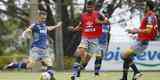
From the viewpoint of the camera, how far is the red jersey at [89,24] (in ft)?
53.1

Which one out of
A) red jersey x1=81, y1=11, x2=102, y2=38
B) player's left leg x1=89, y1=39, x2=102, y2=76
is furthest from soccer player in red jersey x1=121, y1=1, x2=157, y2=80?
red jersey x1=81, y1=11, x2=102, y2=38

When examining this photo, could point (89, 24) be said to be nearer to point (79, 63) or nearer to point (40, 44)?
point (79, 63)

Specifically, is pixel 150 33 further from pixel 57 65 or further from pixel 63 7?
pixel 63 7

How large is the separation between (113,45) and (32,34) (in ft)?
44.5

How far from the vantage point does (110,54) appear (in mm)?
28391

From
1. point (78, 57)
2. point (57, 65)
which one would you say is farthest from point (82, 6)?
point (78, 57)

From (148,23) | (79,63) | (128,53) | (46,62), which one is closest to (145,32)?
(148,23)

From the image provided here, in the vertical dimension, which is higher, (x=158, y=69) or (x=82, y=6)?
(x=82, y=6)

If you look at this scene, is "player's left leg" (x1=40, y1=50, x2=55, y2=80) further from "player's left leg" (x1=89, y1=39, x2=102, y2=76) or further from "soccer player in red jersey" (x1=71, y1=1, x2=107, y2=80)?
"player's left leg" (x1=89, y1=39, x2=102, y2=76)

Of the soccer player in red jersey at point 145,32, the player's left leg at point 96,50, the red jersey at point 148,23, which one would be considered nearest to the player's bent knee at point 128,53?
the soccer player in red jersey at point 145,32

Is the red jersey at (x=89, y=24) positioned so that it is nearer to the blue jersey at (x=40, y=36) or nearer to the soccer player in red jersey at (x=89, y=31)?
the soccer player in red jersey at (x=89, y=31)

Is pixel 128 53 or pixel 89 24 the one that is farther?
pixel 89 24

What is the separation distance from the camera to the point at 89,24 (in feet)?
53.2

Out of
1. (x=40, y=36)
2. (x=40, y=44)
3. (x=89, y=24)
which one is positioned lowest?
(x=40, y=44)
